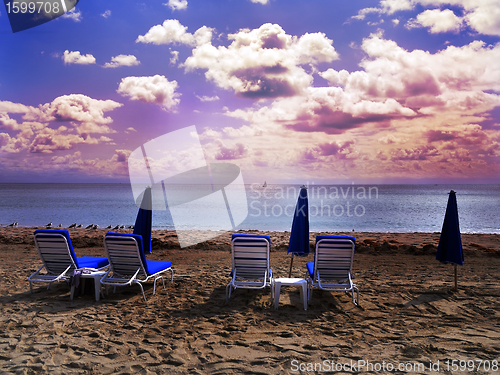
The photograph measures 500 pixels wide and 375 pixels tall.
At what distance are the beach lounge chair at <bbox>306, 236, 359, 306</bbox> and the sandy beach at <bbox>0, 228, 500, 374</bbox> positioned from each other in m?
0.30

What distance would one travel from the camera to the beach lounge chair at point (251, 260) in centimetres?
507

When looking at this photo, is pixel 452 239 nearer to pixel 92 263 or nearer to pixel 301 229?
pixel 301 229

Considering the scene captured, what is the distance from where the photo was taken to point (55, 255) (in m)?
5.38

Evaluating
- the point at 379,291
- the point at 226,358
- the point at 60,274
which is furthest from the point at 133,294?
the point at 379,291

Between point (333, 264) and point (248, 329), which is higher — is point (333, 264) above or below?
above

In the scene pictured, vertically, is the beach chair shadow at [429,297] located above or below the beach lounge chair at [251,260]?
below

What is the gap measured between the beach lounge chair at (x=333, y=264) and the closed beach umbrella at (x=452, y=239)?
1807mm

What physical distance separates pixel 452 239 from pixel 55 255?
674cm

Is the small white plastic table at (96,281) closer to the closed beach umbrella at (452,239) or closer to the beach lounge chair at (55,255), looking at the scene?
the beach lounge chair at (55,255)

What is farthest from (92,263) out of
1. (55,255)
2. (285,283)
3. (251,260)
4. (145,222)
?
(285,283)

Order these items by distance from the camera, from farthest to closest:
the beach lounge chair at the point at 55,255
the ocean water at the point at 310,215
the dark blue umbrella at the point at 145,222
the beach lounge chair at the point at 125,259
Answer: the ocean water at the point at 310,215 → the dark blue umbrella at the point at 145,222 → the beach lounge chair at the point at 55,255 → the beach lounge chair at the point at 125,259

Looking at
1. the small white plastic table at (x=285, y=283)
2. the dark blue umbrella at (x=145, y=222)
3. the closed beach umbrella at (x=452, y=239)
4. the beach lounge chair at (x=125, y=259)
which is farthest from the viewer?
the dark blue umbrella at (x=145, y=222)

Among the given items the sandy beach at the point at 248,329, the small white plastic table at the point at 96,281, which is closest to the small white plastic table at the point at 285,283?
the sandy beach at the point at 248,329

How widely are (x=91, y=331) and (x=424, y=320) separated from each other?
440cm
